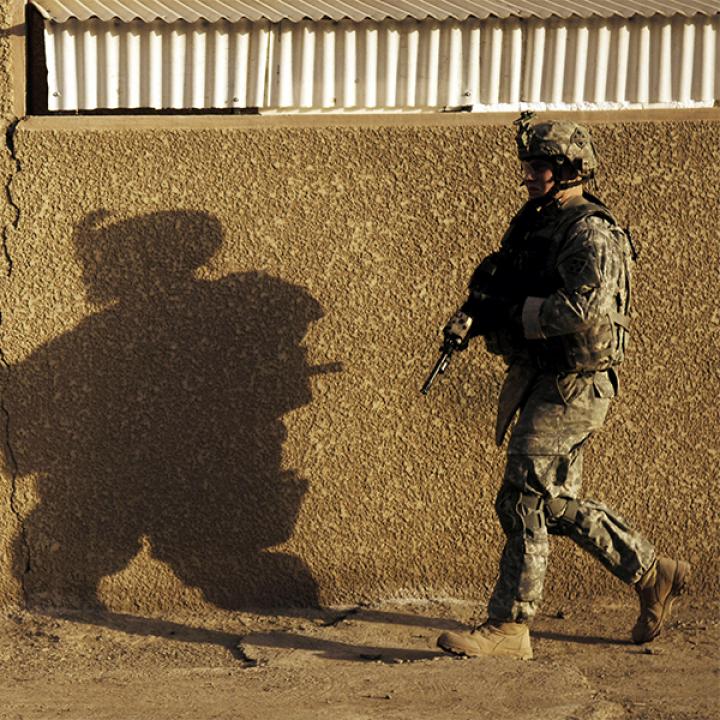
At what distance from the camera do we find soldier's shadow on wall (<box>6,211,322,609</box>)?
202 inches

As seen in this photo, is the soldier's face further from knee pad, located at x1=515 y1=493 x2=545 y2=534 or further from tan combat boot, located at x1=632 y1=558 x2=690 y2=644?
tan combat boot, located at x1=632 y1=558 x2=690 y2=644

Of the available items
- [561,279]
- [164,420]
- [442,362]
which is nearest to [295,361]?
[164,420]

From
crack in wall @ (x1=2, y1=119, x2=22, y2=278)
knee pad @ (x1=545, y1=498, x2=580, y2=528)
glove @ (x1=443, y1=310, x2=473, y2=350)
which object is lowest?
knee pad @ (x1=545, y1=498, x2=580, y2=528)

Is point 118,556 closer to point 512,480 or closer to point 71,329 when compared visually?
point 71,329

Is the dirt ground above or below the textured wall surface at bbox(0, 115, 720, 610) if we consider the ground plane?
below

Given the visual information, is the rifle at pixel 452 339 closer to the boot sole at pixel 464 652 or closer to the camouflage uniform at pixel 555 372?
the camouflage uniform at pixel 555 372

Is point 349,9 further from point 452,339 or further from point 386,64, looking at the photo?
point 452,339

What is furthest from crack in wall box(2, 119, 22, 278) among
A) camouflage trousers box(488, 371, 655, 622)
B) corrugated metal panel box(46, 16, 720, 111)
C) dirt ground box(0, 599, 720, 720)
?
camouflage trousers box(488, 371, 655, 622)

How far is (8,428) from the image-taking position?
203 inches

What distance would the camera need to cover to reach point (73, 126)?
510 cm

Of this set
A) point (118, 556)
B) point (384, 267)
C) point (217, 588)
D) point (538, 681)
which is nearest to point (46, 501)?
point (118, 556)

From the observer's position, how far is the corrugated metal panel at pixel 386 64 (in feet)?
17.0

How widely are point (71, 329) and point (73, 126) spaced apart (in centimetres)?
70

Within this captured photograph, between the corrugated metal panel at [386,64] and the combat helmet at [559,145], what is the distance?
22.5 inches
